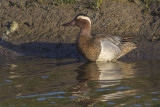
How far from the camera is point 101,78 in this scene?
27.0 feet

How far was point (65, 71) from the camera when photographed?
916 centimetres

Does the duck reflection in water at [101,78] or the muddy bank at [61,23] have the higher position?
the muddy bank at [61,23]

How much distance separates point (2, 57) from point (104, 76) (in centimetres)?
419

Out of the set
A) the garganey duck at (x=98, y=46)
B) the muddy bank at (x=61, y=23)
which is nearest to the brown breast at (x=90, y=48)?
the garganey duck at (x=98, y=46)

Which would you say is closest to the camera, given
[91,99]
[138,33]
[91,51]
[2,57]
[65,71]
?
[91,99]

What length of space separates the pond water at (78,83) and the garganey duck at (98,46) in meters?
0.28

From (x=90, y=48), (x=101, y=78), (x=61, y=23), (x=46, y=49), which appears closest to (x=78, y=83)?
(x=101, y=78)

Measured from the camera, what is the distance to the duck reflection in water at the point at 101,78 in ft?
21.6

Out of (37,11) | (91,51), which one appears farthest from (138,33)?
(37,11)

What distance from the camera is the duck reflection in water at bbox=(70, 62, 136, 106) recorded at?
6.58 meters

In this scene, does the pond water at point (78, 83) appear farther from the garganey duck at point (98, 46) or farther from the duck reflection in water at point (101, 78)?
the garganey duck at point (98, 46)

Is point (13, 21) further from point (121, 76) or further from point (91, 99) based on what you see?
point (91, 99)

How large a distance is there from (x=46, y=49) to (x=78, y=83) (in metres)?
4.29

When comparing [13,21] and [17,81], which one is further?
[13,21]
